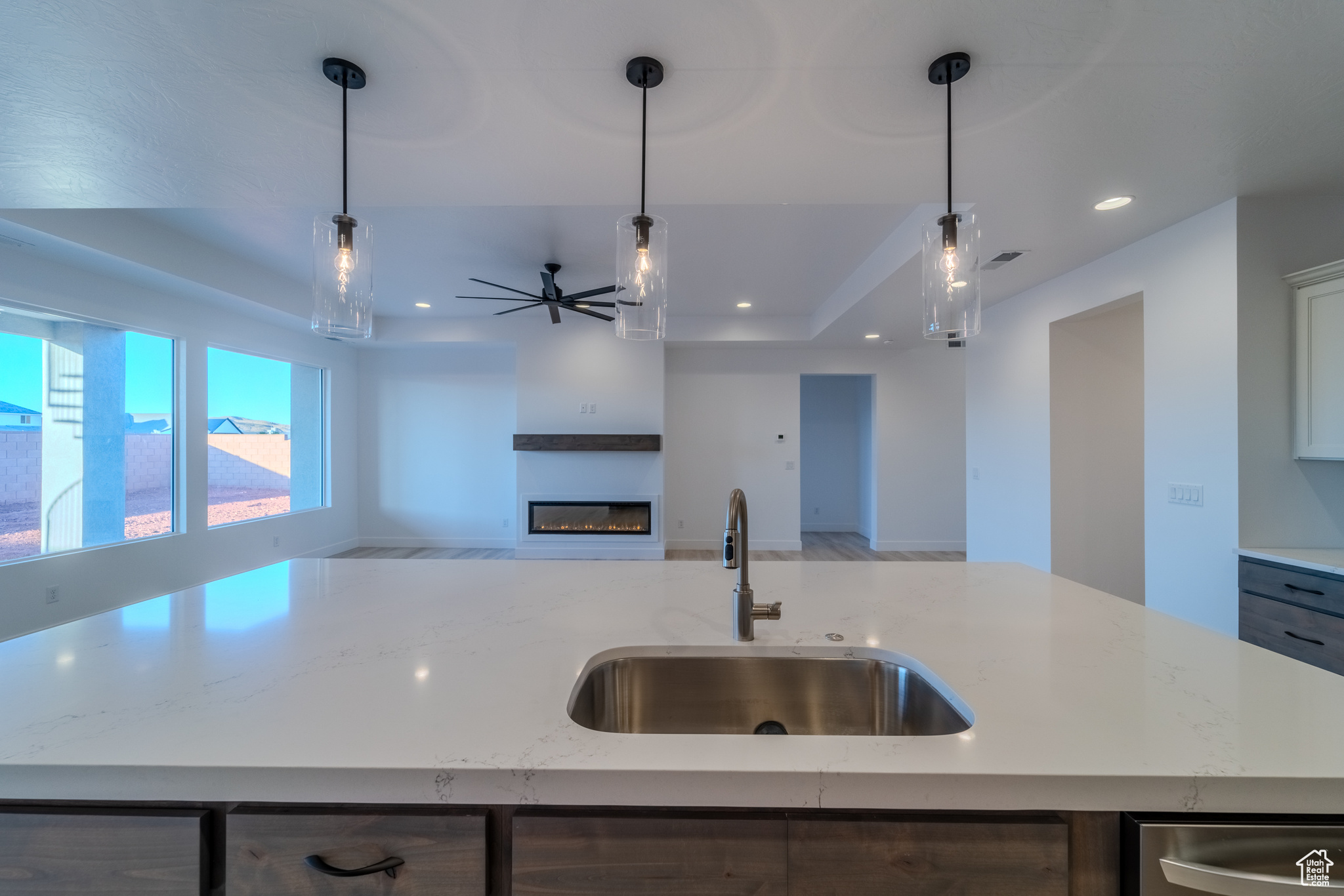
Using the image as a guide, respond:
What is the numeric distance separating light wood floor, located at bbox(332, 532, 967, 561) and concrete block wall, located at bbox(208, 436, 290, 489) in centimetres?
112

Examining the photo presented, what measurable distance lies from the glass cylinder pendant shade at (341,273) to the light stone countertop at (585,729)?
2.54ft

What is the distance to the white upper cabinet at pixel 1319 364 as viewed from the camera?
2123 millimetres

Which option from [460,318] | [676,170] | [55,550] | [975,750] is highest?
[460,318]

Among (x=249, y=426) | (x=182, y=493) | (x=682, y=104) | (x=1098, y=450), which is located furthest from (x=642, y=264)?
(x=249, y=426)

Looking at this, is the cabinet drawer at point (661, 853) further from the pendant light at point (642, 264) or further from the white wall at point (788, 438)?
the white wall at point (788, 438)

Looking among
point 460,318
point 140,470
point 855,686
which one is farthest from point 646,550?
point 855,686

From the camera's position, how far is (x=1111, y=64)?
139 cm

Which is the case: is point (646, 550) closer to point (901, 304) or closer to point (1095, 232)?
point (901, 304)

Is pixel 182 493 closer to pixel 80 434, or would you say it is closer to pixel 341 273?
pixel 80 434

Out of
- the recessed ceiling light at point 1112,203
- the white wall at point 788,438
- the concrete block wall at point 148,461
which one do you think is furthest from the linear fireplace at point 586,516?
the recessed ceiling light at point 1112,203

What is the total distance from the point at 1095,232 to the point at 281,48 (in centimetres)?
340

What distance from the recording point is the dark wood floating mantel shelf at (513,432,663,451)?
18.6 ft

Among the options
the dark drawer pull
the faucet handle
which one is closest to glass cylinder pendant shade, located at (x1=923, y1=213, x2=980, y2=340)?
the faucet handle

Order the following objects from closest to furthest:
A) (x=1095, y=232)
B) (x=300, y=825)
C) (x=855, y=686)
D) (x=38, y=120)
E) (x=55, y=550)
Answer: (x=300, y=825) → (x=855, y=686) → (x=38, y=120) → (x=1095, y=232) → (x=55, y=550)
